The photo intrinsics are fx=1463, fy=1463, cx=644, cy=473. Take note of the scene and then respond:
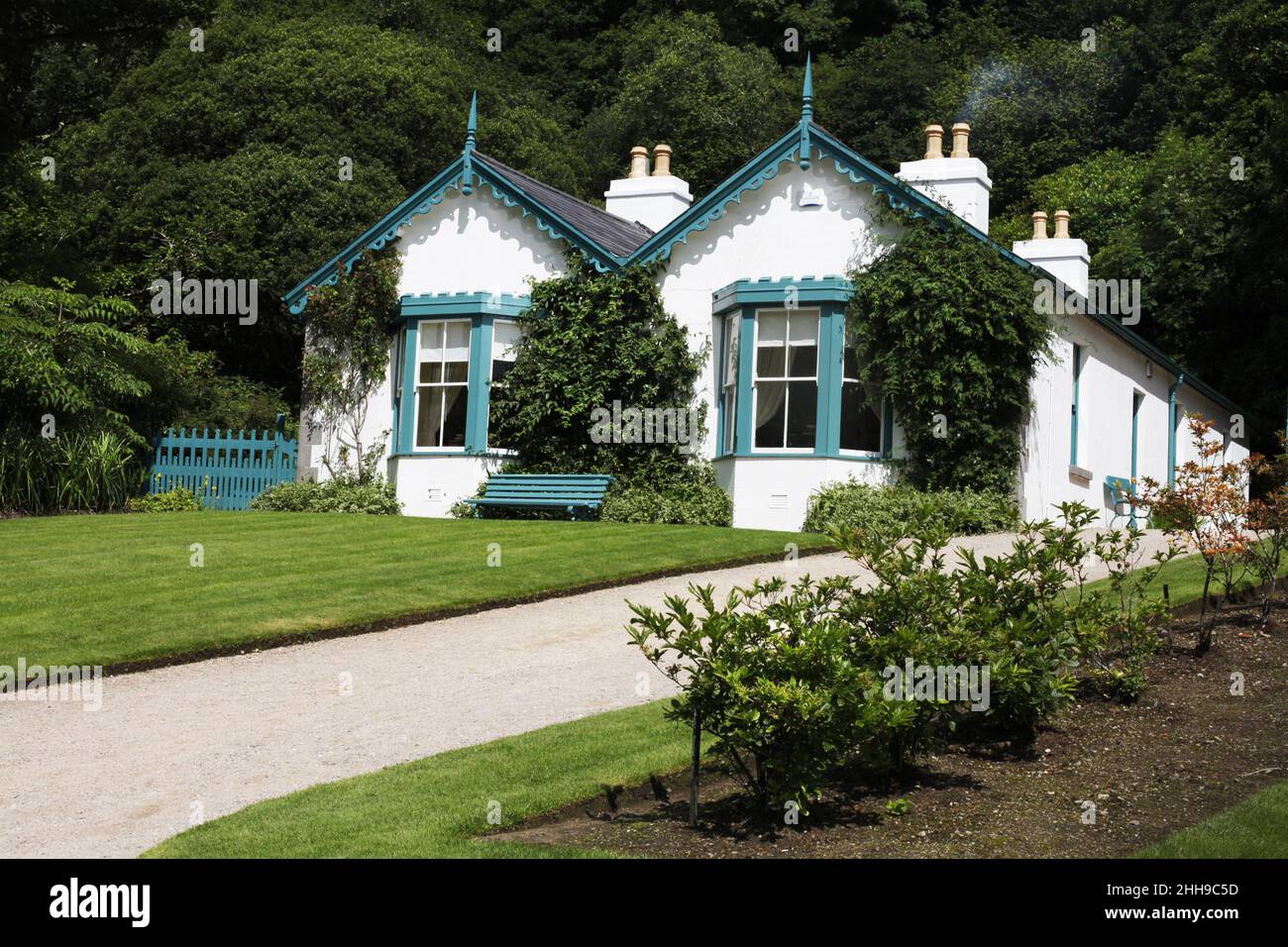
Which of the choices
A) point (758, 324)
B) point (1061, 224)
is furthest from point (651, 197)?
point (1061, 224)

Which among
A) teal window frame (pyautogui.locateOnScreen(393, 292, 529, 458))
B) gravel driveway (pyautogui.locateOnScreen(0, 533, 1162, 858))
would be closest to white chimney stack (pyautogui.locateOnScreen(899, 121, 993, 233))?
teal window frame (pyautogui.locateOnScreen(393, 292, 529, 458))

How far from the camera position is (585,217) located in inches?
954

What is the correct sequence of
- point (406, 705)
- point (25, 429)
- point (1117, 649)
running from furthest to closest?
point (25, 429) < point (406, 705) < point (1117, 649)

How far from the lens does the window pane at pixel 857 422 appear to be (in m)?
20.6

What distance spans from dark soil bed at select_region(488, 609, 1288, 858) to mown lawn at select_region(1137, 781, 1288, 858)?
0.14 m

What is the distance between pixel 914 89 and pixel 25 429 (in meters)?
33.4

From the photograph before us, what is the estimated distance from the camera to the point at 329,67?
37969mm

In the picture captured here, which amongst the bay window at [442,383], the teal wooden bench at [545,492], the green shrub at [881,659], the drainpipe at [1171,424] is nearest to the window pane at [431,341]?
the bay window at [442,383]

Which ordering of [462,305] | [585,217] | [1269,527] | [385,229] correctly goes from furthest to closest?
[585,217] → [385,229] → [462,305] → [1269,527]

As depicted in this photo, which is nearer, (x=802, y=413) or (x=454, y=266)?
(x=802, y=413)

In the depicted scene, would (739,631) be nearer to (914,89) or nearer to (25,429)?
(25,429)

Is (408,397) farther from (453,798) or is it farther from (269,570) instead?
(453,798)

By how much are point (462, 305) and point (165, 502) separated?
19.5 feet
